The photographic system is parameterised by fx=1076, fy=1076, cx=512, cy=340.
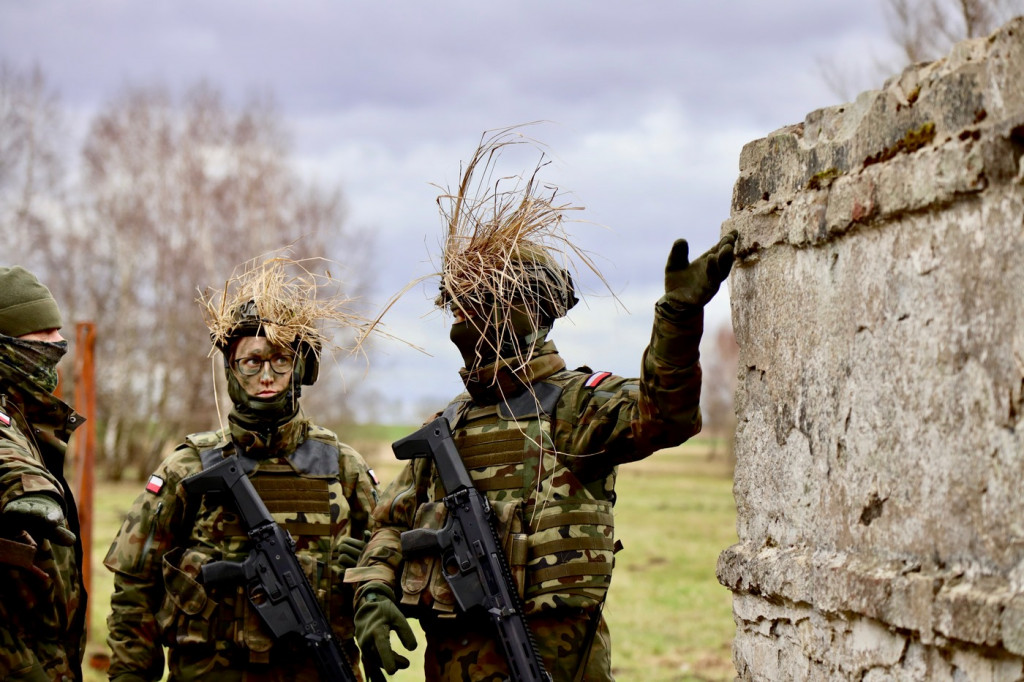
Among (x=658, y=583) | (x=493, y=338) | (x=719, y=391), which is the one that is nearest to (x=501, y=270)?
(x=493, y=338)

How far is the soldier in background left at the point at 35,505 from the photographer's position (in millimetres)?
3412

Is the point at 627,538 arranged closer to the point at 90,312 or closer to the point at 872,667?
the point at 90,312

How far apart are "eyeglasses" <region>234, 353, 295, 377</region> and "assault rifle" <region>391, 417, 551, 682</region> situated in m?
0.83

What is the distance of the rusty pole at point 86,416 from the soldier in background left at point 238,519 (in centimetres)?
336

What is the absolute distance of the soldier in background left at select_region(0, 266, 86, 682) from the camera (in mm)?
3412

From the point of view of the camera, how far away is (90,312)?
24.6 m

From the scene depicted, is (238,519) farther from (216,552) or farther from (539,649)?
(539,649)

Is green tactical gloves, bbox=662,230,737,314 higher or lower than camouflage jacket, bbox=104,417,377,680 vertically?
higher

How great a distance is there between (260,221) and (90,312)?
18.1 feet

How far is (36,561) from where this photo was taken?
11.9 feet

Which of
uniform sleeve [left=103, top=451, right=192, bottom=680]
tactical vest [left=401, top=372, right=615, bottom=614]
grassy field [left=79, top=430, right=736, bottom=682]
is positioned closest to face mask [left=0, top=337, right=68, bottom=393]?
uniform sleeve [left=103, top=451, right=192, bottom=680]

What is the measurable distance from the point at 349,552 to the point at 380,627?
0.58 m

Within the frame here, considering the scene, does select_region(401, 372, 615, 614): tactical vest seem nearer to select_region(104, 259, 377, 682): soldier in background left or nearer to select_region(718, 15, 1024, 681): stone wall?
select_region(718, 15, 1024, 681): stone wall

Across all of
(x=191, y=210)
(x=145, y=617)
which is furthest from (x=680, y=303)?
(x=191, y=210)
